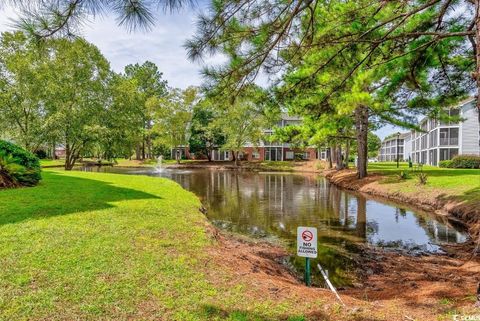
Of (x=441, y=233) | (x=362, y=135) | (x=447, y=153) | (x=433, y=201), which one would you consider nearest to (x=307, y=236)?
(x=441, y=233)

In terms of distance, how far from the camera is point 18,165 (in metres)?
9.55

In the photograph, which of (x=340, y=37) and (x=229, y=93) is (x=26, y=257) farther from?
(x=340, y=37)

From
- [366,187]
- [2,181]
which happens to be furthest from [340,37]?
[366,187]

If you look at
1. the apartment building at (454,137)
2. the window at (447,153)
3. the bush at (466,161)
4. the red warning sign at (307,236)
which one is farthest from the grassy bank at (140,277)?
the window at (447,153)

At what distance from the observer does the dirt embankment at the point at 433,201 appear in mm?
9892

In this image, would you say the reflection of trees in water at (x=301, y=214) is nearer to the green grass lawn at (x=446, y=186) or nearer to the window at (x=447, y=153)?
the green grass lawn at (x=446, y=186)

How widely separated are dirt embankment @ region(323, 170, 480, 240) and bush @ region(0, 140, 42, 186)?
1275cm

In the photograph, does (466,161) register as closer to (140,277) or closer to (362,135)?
(362,135)

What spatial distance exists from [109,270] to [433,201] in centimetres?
1322

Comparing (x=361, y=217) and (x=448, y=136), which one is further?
(x=448, y=136)

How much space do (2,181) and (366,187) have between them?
17.1m

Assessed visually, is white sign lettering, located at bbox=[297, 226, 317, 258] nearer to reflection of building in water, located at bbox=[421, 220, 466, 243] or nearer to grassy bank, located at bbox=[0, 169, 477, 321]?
grassy bank, located at bbox=[0, 169, 477, 321]

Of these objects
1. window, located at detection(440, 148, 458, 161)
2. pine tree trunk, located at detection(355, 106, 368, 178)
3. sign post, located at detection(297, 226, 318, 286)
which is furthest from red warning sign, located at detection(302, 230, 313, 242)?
window, located at detection(440, 148, 458, 161)

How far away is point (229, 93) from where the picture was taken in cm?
592
